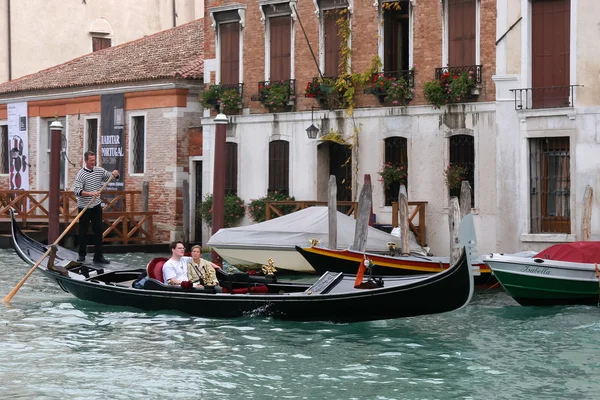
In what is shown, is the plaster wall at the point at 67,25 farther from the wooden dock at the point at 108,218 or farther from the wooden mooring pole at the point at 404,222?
the wooden mooring pole at the point at 404,222

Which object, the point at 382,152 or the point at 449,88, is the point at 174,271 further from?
the point at 382,152

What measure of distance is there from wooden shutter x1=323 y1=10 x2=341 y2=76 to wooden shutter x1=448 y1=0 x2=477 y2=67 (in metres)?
Answer: 2.06

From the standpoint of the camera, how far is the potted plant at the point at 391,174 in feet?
59.6

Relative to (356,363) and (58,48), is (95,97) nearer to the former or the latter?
(58,48)

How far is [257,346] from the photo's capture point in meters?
10.7

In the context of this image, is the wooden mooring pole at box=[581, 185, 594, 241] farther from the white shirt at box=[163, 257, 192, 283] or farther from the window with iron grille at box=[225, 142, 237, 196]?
the window with iron grille at box=[225, 142, 237, 196]

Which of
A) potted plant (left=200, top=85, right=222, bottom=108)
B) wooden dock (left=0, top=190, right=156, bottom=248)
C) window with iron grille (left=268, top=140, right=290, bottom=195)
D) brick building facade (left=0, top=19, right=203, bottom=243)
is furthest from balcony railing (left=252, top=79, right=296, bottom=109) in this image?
wooden dock (left=0, top=190, right=156, bottom=248)

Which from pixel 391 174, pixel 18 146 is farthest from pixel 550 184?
pixel 18 146

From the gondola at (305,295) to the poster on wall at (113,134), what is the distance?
942 centimetres

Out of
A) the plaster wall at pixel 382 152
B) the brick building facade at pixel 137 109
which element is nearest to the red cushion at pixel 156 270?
the plaster wall at pixel 382 152

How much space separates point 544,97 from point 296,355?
729cm

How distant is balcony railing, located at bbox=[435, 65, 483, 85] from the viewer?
17.1 metres

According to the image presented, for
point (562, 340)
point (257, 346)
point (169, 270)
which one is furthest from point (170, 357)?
point (562, 340)

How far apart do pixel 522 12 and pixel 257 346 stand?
24.4ft
